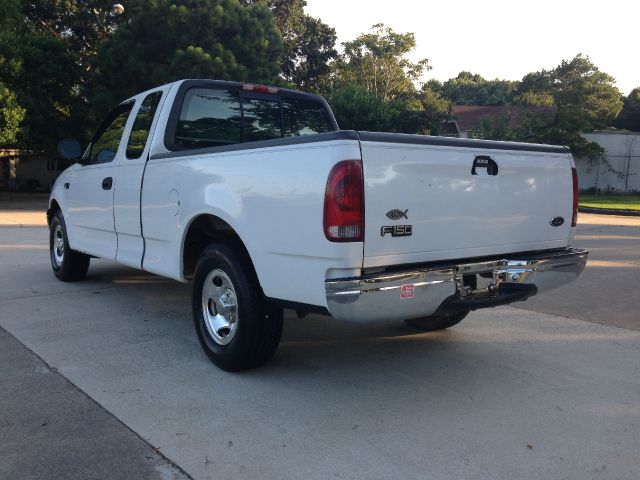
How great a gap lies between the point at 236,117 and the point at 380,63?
4426cm

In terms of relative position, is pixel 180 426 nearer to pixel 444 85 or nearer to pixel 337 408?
pixel 337 408

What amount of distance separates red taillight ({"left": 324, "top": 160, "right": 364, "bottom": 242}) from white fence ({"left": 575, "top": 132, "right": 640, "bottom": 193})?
1212 inches

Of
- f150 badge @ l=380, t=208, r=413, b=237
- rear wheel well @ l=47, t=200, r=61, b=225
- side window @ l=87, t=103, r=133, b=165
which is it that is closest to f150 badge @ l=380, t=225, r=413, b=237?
f150 badge @ l=380, t=208, r=413, b=237

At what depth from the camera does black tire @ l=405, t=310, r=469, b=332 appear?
17.5 ft

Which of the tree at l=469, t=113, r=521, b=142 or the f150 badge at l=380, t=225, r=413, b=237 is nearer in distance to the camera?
the f150 badge at l=380, t=225, r=413, b=237

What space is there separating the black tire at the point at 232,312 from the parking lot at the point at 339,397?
0.58 ft

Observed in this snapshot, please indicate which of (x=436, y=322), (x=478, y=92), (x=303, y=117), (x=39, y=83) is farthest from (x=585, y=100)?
(x=478, y=92)

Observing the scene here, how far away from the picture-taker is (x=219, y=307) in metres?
4.41

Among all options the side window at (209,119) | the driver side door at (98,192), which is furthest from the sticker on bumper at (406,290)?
the driver side door at (98,192)

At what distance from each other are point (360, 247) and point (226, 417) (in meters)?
1.32

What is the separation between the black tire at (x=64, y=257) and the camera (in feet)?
23.4

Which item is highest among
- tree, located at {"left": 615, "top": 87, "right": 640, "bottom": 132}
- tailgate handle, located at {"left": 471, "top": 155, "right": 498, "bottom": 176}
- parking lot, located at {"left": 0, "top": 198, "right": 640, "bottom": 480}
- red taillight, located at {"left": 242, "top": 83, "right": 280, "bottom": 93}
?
tree, located at {"left": 615, "top": 87, "right": 640, "bottom": 132}

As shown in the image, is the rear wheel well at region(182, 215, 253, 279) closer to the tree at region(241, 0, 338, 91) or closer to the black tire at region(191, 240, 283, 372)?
the black tire at region(191, 240, 283, 372)

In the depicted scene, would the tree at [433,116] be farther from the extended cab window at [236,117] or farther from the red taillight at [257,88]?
the red taillight at [257,88]
